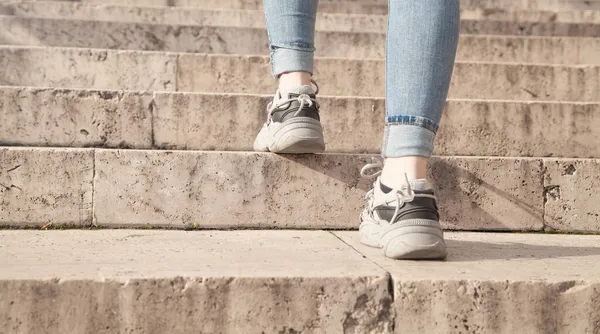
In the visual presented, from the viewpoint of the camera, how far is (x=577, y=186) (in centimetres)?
252

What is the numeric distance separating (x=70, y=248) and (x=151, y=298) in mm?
500

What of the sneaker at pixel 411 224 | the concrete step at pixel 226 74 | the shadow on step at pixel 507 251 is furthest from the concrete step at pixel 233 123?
the sneaker at pixel 411 224

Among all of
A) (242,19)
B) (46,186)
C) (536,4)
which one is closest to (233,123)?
(46,186)

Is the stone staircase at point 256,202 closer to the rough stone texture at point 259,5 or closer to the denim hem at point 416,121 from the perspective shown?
the denim hem at point 416,121

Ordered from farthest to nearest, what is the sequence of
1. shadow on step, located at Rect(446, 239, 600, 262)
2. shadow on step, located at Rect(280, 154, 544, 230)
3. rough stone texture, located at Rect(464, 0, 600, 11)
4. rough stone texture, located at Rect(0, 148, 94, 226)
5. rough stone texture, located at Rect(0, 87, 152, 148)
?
rough stone texture, located at Rect(464, 0, 600, 11), rough stone texture, located at Rect(0, 87, 152, 148), shadow on step, located at Rect(280, 154, 544, 230), rough stone texture, located at Rect(0, 148, 94, 226), shadow on step, located at Rect(446, 239, 600, 262)

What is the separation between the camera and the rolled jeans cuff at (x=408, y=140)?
1719 millimetres

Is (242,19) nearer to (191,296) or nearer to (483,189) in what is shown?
(483,189)

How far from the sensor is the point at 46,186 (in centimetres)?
237

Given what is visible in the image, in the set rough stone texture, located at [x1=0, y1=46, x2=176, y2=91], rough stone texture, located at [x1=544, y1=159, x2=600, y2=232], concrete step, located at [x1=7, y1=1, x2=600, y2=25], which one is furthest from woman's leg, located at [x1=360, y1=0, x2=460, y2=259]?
concrete step, located at [x1=7, y1=1, x2=600, y2=25]

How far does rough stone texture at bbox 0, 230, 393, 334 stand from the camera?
57.7 inches

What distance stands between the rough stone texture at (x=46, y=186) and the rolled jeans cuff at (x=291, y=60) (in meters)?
0.73

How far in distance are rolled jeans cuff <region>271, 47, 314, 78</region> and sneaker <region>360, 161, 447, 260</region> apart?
572mm

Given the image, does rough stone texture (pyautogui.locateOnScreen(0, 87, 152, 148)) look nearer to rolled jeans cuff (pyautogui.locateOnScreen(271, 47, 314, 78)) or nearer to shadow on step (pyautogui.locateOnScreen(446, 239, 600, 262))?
rolled jeans cuff (pyautogui.locateOnScreen(271, 47, 314, 78))

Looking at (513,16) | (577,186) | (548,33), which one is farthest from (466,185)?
A: (513,16)
